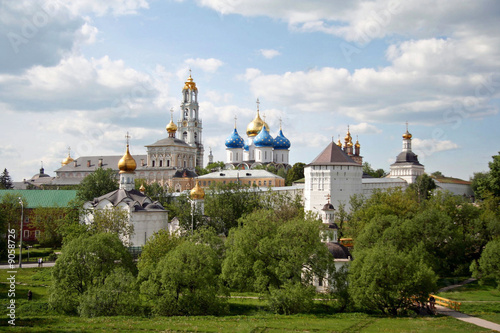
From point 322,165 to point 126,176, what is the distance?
15851mm

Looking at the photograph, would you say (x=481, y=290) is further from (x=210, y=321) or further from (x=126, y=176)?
(x=126, y=176)

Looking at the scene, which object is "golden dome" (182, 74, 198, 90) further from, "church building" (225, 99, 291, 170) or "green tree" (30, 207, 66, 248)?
"green tree" (30, 207, 66, 248)

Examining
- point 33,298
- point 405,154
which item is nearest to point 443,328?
point 33,298

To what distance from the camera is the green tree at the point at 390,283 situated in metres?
22.5

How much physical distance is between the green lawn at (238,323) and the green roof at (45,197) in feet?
81.8

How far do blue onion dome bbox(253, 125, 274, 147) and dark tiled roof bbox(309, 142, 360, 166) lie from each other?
33.1 metres

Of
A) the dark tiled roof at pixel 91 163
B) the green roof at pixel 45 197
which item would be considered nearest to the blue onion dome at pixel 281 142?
the dark tiled roof at pixel 91 163

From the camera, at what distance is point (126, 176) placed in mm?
44562

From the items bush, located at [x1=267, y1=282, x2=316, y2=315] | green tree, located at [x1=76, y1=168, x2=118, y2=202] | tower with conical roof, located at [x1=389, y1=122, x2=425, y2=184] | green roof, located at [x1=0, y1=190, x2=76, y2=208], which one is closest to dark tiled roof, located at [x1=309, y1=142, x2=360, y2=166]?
green tree, located at [x1=76, y1=168, x2=118, y2=202]

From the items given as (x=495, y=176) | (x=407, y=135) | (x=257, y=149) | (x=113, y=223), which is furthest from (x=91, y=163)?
(x=495, y=176)

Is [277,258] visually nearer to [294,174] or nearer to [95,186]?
[95,186]

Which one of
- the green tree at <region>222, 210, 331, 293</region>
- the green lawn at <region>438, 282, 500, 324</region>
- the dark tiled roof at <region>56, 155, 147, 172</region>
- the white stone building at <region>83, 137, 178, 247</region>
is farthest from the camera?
the dark tiled roof at <region>56, 155, 147, 172</region>

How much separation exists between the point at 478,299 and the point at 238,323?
39.5ft

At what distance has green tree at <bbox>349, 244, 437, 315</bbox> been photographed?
22.5m
